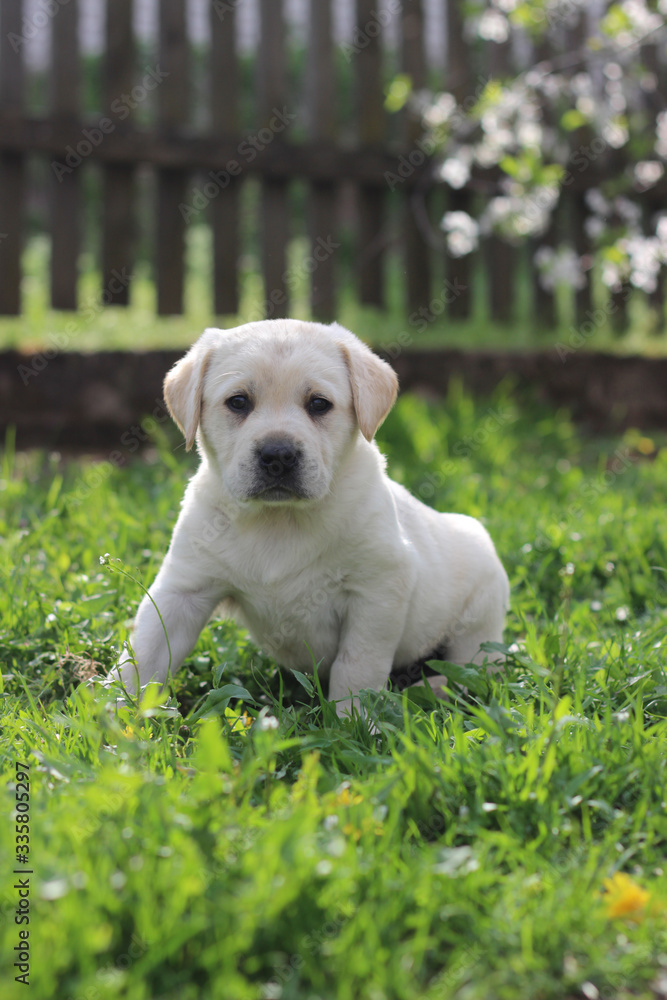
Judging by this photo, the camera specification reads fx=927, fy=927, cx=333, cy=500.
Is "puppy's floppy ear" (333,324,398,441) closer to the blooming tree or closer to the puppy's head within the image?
the puppy's head

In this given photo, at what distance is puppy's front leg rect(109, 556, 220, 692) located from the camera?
2521mm

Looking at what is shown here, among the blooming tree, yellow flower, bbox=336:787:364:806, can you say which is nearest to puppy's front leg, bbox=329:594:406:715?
yellow flower, bbox=336:787:364:806

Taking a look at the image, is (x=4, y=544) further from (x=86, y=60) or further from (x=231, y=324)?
(x=86, y=60)

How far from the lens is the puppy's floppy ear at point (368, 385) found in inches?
105

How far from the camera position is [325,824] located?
1787 millimetres

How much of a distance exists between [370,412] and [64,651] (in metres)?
1.16

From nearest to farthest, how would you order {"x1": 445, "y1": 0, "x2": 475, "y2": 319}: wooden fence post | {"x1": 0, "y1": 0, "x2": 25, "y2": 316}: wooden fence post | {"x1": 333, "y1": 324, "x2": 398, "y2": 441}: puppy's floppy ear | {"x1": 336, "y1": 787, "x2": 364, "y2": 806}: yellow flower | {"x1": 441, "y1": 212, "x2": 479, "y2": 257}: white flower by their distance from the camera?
{"x1": 336, "y1": 787, "x2": 364, "y2": 806}: yellow flower
{"x1": 333, "y1": 324, "x2": 398, "y2": 441}: puppy's floppy ear
{"x1": 0, "y1": 0, "x2": 25, "y2": 316}: wooden fence post
{"x1": 441, "y1": 212, "x2": 479, "y2": 257}: white flower
{"x1": 445, "y1": 0, "x2": 475, "y2": 319}: wooden fence post

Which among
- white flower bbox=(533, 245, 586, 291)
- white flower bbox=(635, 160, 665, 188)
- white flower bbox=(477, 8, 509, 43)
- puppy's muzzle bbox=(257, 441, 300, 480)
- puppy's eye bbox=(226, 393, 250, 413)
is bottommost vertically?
white flower bbox=(533, 245, 586, 291)

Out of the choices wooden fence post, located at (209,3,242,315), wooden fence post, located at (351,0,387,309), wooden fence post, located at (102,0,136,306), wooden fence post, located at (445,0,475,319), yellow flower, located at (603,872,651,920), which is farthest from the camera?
wooden fence post, located at (445,0,475,319)

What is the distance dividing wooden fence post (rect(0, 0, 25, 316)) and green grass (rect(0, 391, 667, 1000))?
10.4ft

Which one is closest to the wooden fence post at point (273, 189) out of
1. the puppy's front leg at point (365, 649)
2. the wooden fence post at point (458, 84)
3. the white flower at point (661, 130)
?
the wooden fence post at point (458, 84)

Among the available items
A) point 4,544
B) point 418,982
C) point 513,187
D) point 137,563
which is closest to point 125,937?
point 418,982

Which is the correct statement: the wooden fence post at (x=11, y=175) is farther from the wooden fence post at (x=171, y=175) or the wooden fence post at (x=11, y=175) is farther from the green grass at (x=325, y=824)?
the green grass at (x=325, y=824)

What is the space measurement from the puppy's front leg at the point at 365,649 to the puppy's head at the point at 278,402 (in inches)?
13.9
